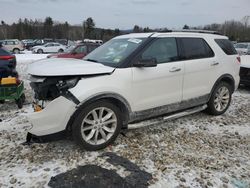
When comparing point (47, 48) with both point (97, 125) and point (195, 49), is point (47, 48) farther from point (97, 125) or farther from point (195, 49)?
point (97, 125)

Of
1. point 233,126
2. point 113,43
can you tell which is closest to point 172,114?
point 233,126

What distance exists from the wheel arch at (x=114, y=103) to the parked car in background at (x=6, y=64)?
13.0 feet

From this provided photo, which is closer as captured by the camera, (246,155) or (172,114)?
(246,155)

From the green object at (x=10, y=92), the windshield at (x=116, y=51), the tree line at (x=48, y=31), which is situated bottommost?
the green object at (x=10, y=92)

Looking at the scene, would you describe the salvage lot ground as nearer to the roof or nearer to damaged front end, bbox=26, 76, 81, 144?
damaged front end, bbox=26, 76, 81, 144

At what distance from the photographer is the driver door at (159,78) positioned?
4043 mm

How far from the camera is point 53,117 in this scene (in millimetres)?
3455

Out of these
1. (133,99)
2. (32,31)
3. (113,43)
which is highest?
(32,31)

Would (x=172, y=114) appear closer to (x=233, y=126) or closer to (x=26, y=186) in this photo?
(x=233, y=126)

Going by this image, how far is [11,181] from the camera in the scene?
123 inches

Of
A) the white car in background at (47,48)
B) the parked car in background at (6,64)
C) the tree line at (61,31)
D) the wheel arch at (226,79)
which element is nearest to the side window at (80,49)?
the parked car in background at (6,64)

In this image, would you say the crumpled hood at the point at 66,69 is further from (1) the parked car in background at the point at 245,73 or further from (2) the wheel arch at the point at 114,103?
(1) the parked car in background at the point at 245,73

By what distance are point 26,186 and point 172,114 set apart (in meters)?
2.79

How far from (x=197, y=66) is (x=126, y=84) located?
1692 mm
